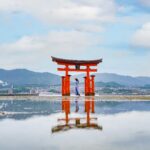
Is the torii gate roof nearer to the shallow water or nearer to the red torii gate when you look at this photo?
the red torii gate

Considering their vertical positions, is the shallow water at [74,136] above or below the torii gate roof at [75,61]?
below

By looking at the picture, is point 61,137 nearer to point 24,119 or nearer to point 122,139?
point 122,139

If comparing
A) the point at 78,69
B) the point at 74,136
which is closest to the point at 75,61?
the point at 78,69

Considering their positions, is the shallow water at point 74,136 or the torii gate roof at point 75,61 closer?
the shallow water at point 74,136

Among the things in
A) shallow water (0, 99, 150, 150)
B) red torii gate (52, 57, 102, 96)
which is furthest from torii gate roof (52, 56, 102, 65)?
shallow water (0, 99, 150, 150)

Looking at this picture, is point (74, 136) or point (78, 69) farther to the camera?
point (78, 69)

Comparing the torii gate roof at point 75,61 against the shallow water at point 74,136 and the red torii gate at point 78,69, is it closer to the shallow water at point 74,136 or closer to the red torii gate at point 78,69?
the red torii gate at point 78,69

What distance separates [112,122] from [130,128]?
7.84ft

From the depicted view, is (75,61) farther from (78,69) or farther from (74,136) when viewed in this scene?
(74,136)

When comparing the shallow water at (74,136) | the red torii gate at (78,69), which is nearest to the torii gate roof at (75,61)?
the red torii gate at (78,69)

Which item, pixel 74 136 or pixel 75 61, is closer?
pixel 74 136

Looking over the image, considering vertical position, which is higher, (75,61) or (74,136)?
(75,61)

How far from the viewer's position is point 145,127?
678 inches

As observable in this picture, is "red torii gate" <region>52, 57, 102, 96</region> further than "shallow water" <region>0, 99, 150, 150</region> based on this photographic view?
Yes
